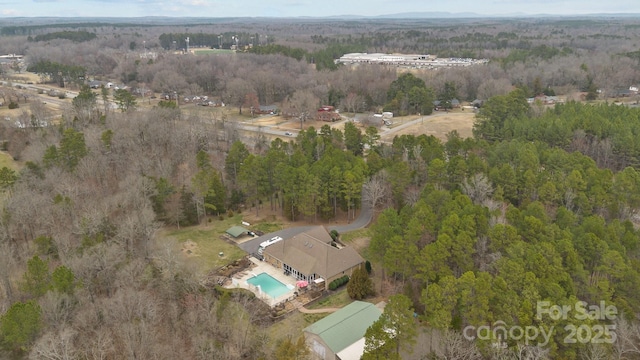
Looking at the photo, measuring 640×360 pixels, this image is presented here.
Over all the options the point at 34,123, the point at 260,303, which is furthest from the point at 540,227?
the point at 34,123

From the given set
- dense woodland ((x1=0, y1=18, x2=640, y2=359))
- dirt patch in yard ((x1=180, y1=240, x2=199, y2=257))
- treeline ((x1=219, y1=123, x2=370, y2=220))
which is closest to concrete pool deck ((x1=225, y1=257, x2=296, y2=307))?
dense woodland ((x1=0, y1=18, x2=640, y2=359))

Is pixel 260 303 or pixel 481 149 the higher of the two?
pixel 481 149

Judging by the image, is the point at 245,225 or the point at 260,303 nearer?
the point at 260,303

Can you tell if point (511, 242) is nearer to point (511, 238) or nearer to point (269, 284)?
point (511, 238)

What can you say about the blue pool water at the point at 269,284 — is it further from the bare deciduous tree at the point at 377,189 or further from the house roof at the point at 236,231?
the bare deciduous tree at the point at 377,189

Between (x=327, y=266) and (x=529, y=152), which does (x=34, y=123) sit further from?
(x=529, y=152)

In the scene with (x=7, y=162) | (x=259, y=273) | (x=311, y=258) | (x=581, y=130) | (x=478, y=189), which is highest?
(x=581, y=130)

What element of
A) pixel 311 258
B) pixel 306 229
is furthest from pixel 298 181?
pixel 311 258
